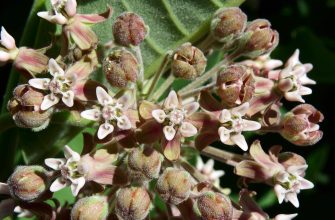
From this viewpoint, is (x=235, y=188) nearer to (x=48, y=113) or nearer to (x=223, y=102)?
(x=223, y=102)

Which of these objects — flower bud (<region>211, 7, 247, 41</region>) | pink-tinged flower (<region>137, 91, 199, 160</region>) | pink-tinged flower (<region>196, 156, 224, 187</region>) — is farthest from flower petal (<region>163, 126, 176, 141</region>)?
pink-tinged flower (<region>196, 156, 224, 187</region>)

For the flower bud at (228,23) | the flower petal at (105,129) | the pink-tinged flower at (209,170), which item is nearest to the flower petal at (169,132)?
the flower petal at (105,129)

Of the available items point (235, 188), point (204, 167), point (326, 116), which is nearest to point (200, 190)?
point (204, 167)

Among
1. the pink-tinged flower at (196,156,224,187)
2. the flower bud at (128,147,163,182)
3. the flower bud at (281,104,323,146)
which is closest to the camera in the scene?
the flower bud at (128,147,163,182)

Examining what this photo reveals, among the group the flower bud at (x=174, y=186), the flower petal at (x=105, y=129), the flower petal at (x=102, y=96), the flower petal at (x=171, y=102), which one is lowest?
the flower bud at (x=174, y=186)

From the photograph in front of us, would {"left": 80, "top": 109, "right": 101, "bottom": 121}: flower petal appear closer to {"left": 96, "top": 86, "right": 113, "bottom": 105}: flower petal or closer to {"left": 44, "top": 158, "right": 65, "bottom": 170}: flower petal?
{"left": 96, "top": 86, "right": 113, "bottom": 105}: flower petal

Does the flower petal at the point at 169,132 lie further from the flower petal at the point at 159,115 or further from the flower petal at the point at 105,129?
the flower petal at the point at 105,129
